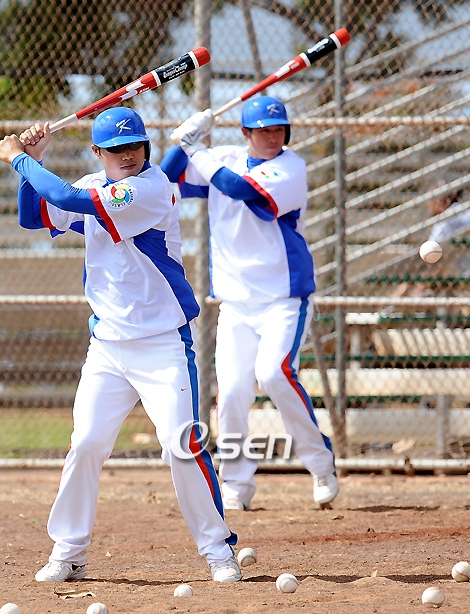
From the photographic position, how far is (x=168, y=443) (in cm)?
360

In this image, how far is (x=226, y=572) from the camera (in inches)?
143

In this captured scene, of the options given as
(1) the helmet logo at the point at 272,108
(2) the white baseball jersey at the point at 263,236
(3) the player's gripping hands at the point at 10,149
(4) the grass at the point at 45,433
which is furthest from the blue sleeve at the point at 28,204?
(4) the grass at the point at 45,433

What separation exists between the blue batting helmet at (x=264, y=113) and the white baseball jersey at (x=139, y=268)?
158cm

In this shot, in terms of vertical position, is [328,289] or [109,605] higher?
[328,289]

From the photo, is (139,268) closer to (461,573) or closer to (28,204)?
(28,204)

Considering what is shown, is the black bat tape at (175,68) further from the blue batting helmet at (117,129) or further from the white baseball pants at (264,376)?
the white baseball pants at (264,376)

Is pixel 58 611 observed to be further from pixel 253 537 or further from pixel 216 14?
pixel 216 14

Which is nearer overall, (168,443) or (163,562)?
(168,443)

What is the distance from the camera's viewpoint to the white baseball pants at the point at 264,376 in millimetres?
5141

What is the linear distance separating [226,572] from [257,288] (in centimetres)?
205

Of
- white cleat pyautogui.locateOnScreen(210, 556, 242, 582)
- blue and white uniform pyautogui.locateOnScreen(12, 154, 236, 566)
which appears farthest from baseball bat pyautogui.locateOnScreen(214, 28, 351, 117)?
white cleat pyautogui.locateOnScreen(210, 556, 242, 582)

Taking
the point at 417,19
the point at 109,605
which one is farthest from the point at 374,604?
the point at 417,19

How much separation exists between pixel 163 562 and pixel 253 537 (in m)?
0.65

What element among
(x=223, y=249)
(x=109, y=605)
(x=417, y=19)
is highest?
(x=417, y=19)
